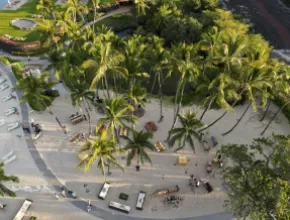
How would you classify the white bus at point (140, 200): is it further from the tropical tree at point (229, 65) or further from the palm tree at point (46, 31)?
the palm tree at point (46, 31)

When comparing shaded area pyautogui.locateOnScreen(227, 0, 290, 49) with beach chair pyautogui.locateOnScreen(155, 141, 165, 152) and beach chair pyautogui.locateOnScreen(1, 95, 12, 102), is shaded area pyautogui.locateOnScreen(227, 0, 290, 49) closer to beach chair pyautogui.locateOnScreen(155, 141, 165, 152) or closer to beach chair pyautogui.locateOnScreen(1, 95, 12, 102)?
beach chair pyautogui.locateOnScreen(155, 141, 165, 152)

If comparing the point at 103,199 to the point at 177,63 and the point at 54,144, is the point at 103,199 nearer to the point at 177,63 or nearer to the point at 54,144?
the point at 54,144

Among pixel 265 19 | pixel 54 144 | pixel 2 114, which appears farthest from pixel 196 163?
pixel 265 19

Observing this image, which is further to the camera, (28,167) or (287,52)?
(287,52)

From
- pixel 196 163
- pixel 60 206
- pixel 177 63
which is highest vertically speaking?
pixel 177 63

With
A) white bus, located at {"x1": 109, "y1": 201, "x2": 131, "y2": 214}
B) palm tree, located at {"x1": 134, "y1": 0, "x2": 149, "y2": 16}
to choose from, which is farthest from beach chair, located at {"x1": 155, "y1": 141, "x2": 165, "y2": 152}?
Answer: palm tree, located at {"x1": 134, "y1": 0, "x2": 149, "y2": 16}

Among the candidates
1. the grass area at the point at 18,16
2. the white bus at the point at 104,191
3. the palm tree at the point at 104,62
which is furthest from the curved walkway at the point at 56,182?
the grass area at the point at 18,16
